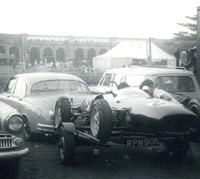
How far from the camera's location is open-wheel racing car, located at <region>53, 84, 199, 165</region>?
5.24m

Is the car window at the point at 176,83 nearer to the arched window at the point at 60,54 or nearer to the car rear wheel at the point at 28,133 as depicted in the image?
the car rear wheel at the point at 28,133

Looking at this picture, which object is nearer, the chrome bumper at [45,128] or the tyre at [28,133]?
the chrome bumper at [45,128]

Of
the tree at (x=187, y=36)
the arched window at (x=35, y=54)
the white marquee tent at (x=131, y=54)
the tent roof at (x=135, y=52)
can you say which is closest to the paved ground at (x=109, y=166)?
the white marquee tent at (x=131, y=54)

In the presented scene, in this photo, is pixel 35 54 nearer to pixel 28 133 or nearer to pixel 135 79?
pixel 135 79

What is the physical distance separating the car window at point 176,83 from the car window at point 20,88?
9.52 ft

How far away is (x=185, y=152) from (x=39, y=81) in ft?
11.2

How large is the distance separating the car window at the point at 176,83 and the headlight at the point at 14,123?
402cm

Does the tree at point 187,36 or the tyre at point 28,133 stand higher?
the tree at point 187,36

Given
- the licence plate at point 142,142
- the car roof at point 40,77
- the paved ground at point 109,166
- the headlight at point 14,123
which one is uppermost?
the car roof at point 40,77

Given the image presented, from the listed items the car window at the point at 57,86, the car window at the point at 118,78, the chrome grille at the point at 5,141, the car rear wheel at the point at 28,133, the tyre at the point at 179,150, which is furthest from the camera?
the car window at the point at 118,78

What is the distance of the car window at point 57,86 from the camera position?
25.7ft

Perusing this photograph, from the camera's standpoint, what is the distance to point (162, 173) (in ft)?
17.6

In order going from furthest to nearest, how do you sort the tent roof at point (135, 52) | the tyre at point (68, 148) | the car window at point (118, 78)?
1. the tent roof at point (135, 52)
2. the car window at point (118, 78)
3. the tyre at point (68, 148)

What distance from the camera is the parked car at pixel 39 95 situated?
701cm
